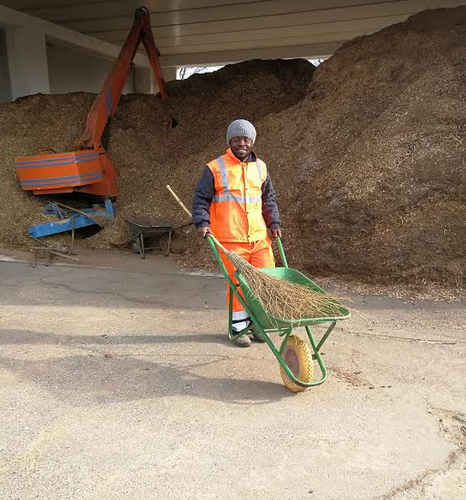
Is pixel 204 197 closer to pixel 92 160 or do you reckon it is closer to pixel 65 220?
pixel 65 220

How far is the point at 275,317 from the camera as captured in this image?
10.1 feet

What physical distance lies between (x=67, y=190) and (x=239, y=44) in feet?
35.3

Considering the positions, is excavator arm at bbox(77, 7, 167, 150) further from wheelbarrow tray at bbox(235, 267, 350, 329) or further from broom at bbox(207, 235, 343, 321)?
broom at bbox(207, 235, 343, 321)

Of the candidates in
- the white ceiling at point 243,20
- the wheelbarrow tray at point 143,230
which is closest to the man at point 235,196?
the wheelbarrow tray at point 143,230

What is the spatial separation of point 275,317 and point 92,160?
696 cm

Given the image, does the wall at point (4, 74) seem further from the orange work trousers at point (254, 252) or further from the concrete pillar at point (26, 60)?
the orange work trousers at point (254, 252)

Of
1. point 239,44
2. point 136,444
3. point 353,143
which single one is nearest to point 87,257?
point 353,143

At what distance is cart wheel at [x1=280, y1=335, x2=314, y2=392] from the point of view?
129 inches

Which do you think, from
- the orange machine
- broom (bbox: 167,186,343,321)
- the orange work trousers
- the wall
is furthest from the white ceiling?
broom (bbox: 167,186,343,321)

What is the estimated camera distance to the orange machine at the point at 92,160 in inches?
342

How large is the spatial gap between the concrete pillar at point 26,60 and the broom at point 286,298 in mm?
11816

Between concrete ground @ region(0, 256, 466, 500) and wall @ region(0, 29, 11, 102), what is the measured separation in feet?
33.1

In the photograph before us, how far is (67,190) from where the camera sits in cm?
889

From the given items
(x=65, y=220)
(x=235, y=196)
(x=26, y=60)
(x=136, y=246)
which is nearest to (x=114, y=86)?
(x=65, y=220)
